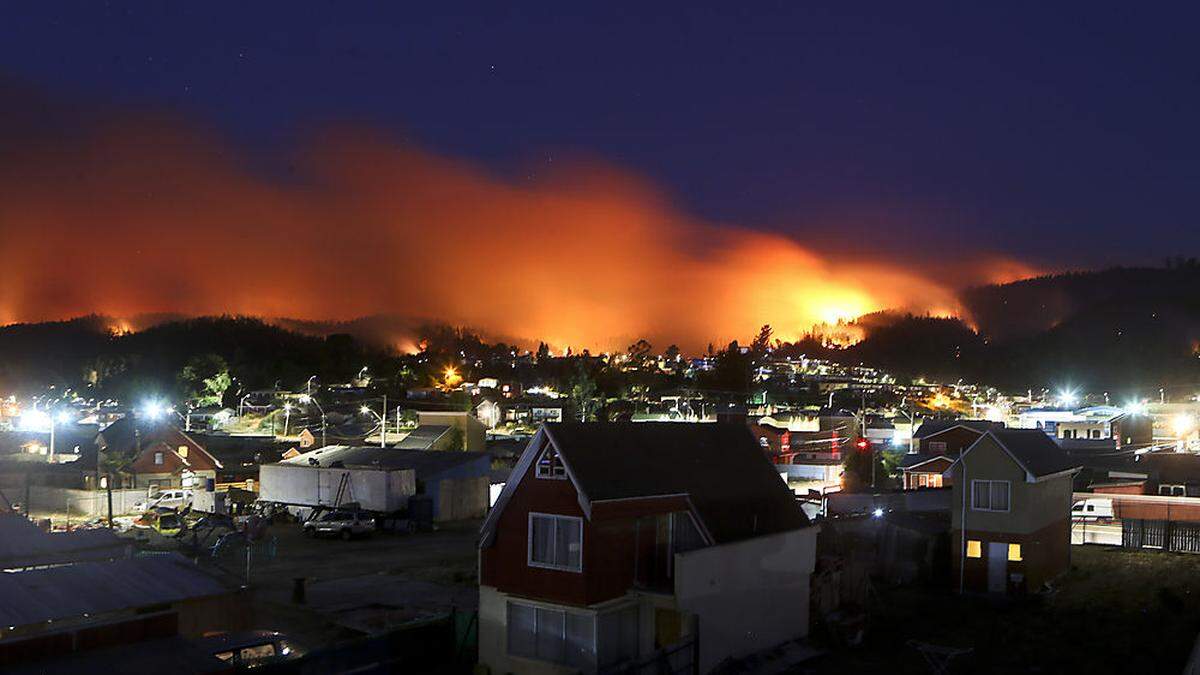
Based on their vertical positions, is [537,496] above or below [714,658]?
above

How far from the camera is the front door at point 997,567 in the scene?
30859 mm

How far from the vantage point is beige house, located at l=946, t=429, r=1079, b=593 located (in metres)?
30.6

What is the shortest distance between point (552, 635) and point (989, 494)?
1723 cm

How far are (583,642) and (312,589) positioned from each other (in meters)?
12.4

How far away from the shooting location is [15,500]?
1885 inches

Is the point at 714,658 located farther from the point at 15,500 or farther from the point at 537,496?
the point at 15,500

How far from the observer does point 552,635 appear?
66.2ft

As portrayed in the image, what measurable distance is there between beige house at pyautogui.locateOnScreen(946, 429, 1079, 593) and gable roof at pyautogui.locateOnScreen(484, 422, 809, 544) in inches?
340

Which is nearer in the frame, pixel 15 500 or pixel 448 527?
pixel 448 527

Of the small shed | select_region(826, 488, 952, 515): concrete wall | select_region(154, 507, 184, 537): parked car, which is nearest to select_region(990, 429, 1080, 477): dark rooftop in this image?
select_region(826, 488, 952, 515): concrete wall

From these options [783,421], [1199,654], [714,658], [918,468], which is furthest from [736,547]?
[783,421]

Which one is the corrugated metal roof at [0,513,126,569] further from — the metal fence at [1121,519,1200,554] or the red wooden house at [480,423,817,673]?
the metal fence at [1121,519,1200,554]

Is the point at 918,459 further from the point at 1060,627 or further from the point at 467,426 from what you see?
the point at 1060,627

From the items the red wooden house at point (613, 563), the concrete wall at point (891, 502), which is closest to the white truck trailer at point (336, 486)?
the concrete wall at point (891, 502)
